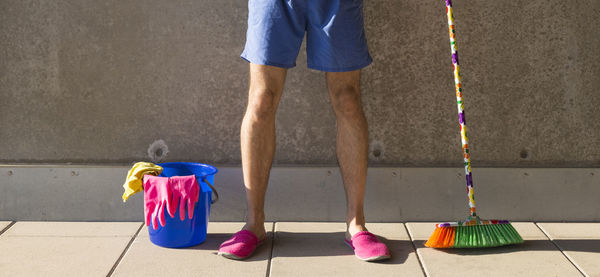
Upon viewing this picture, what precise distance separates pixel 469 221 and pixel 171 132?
4.74 feet

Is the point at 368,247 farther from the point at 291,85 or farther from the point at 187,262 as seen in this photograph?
the point at 291,85

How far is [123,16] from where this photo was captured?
3.03 m

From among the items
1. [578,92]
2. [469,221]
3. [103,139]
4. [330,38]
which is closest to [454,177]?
[469,221]

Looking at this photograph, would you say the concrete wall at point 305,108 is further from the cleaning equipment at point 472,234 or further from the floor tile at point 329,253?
the cleaning equipment at point 472,234

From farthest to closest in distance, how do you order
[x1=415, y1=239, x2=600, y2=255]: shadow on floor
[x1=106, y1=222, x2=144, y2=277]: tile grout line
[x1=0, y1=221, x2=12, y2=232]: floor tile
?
[x1=0, y1=221, x2=12, y2=232]: floor tile < [x1=415, y1=239, x2=600, y2=255]: shadow on floor < [x1=106, y1=222, x2=144, y2=277]: tile grout line

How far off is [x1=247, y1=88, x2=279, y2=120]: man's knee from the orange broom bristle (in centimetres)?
85

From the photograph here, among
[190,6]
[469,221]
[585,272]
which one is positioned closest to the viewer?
[585,272]

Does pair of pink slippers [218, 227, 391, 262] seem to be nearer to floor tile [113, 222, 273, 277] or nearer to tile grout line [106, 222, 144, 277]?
floor tile [113, 222, 273, 277]

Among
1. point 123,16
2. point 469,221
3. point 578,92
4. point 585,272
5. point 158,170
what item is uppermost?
point 123,16

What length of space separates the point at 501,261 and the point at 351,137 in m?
0.78

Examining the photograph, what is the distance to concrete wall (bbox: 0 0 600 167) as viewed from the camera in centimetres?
304

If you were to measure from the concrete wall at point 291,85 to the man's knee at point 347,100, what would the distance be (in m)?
0.35

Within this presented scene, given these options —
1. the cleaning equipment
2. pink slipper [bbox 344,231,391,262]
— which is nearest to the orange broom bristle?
the cleaning equipment

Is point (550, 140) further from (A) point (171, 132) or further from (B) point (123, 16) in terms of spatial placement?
(B) point (123, 16)
